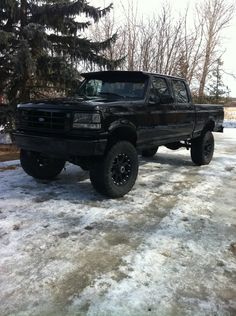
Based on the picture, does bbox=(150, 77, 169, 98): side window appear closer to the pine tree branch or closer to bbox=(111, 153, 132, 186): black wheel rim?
bbox=(111, 153, 132, 186): black wheel rim

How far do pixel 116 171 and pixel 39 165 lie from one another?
159 cm

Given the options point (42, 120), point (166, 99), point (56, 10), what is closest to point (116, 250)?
point (42, 120)

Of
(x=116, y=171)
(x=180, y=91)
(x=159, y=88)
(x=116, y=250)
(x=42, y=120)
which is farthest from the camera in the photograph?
(x=180, y=91)

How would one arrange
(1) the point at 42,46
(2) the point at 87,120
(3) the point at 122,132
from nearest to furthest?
1. (2) the point at 87,120
2. (3) the point at 122,132
3. (1) the point at 42,46

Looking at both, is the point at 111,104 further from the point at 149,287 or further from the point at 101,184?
the point at 149,287

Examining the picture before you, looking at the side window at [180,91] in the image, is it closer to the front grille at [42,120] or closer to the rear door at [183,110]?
the rear door at [183,110]

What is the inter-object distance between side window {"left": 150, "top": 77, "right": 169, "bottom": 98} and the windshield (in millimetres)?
236

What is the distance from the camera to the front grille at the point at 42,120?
508 cm

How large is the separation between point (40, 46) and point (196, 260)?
28.7 feet

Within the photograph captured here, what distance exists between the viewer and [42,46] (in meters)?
10.4

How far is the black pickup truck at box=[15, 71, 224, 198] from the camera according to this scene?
4969mm

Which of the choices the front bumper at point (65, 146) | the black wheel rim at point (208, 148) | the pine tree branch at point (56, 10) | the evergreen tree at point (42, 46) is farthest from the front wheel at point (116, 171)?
the pine tree branch at point (56, 10)

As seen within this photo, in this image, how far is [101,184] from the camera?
5.20m

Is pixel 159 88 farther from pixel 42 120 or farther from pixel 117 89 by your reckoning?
pixel 42 120
